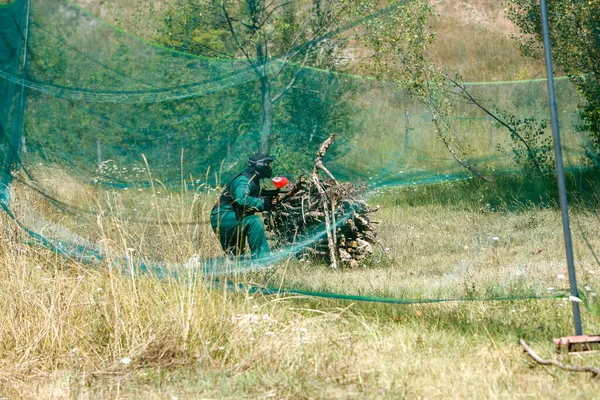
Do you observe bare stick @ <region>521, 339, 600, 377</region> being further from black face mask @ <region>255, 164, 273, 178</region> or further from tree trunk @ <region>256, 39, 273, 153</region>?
tree trunk @ <region>256, 39, 273, 153</region>

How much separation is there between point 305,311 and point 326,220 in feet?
3.76

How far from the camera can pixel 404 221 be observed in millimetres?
5898

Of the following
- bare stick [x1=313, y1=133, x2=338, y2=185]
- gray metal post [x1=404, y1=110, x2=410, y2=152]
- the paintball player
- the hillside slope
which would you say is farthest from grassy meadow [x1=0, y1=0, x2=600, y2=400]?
the hillside slope

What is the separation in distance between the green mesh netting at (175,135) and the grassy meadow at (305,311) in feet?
0.12

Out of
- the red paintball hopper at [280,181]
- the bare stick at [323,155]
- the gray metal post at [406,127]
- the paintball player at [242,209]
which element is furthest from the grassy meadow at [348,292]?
the red paintball hopper at [280,181]

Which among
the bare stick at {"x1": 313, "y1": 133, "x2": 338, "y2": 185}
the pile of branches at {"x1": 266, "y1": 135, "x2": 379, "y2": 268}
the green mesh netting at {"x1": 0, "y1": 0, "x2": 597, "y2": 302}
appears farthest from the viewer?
the pile of branches at {"x1": 266, "y1": 135, "x2": 379, "y2": 268}

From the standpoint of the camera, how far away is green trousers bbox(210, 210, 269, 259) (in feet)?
17.7

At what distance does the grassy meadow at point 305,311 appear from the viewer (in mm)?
3668

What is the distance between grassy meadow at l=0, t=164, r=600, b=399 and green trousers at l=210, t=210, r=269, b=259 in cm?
18

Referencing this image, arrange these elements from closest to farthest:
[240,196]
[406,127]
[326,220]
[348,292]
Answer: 1. [348,292]
2. [240,196]
3. [406,127]
4. [326,220]

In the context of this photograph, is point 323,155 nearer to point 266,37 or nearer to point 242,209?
point 242,209

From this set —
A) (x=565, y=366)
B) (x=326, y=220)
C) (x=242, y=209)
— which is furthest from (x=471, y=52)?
(x=565, y=366)

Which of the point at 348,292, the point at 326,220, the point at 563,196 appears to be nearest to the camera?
the point at 563,196

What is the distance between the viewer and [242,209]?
5.50m
